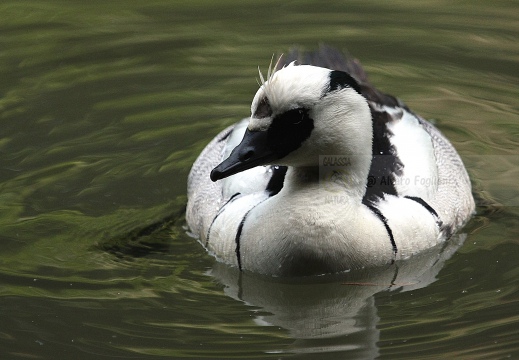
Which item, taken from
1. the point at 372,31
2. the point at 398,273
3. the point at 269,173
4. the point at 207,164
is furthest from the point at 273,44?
the point at 398,273

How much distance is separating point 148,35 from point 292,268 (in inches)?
227

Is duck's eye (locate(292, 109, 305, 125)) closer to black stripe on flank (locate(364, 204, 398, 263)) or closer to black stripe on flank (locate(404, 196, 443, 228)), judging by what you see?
black stripe on flank (locate(364, 204, 398, 263))

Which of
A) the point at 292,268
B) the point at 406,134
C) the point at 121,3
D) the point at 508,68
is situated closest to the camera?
the point at 292,268

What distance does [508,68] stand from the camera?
38.5 feet

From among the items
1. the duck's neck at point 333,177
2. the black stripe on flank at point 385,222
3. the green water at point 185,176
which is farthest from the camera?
the black stripe on flank at point 385,222

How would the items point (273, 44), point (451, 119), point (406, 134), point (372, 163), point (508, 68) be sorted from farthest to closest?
point (273, 44), point (508, 68), point (451, 119), point (406, 134), point (372, 163)

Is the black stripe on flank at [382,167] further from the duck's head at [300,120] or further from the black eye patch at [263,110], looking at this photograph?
the black eye patch at [263,110]

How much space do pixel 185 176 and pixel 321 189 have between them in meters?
2.54

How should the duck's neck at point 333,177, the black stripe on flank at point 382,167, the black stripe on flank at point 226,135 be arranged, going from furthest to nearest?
1. the black stripe on flank at point 226,135
2. the black stripe on flank at point 382,167
3. the duck's neck at point 333,177

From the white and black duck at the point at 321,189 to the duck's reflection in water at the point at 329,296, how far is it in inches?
3.8

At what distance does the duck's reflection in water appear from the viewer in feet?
23.7

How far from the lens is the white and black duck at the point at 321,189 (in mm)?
7426

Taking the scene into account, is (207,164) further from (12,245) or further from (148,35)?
(148,35)

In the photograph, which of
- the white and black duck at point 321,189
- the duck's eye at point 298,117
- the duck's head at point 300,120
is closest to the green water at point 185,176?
the white and black duck at point 321,189
